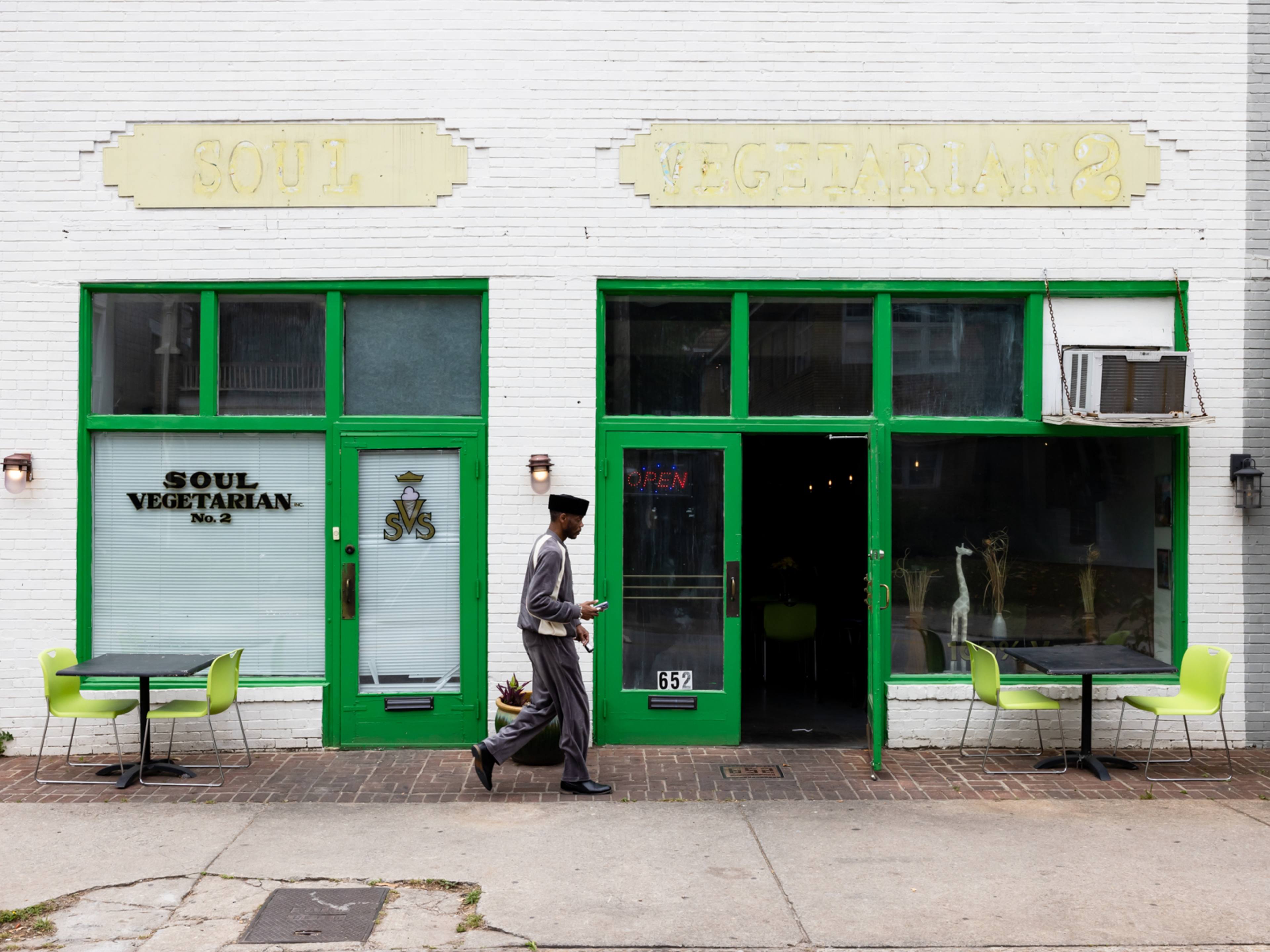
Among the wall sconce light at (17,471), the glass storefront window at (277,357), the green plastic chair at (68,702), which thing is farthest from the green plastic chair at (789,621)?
the wall sconce light at (17,471)

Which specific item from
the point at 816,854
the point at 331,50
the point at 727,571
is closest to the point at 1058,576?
the point at 727,571

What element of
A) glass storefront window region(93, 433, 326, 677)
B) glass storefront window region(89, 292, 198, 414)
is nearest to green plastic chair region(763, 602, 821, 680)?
glass storefront window region(93, 433, 326, 677)

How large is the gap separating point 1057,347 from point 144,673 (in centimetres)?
663

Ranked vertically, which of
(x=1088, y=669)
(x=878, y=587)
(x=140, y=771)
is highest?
(x=878, y=587)

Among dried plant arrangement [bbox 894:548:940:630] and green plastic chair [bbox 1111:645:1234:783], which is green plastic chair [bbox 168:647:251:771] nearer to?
dried plant arrangement [bbox 894:548:940:630]

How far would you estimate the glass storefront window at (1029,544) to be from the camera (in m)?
8.11

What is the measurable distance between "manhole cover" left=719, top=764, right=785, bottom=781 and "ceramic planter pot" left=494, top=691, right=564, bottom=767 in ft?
3.70

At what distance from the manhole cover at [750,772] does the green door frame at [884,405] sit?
2.31ft

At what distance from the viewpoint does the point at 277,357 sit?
7965 millimetres

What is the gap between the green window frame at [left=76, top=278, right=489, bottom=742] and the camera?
7.84 metres

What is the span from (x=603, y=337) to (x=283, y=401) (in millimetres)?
2385

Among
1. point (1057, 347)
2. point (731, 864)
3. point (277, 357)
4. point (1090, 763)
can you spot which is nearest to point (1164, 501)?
point (1057, 347)

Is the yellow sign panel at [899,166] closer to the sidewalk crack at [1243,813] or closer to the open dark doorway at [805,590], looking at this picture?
the open dark doorway at [805,590]

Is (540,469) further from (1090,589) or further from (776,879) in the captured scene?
(1090,589)
